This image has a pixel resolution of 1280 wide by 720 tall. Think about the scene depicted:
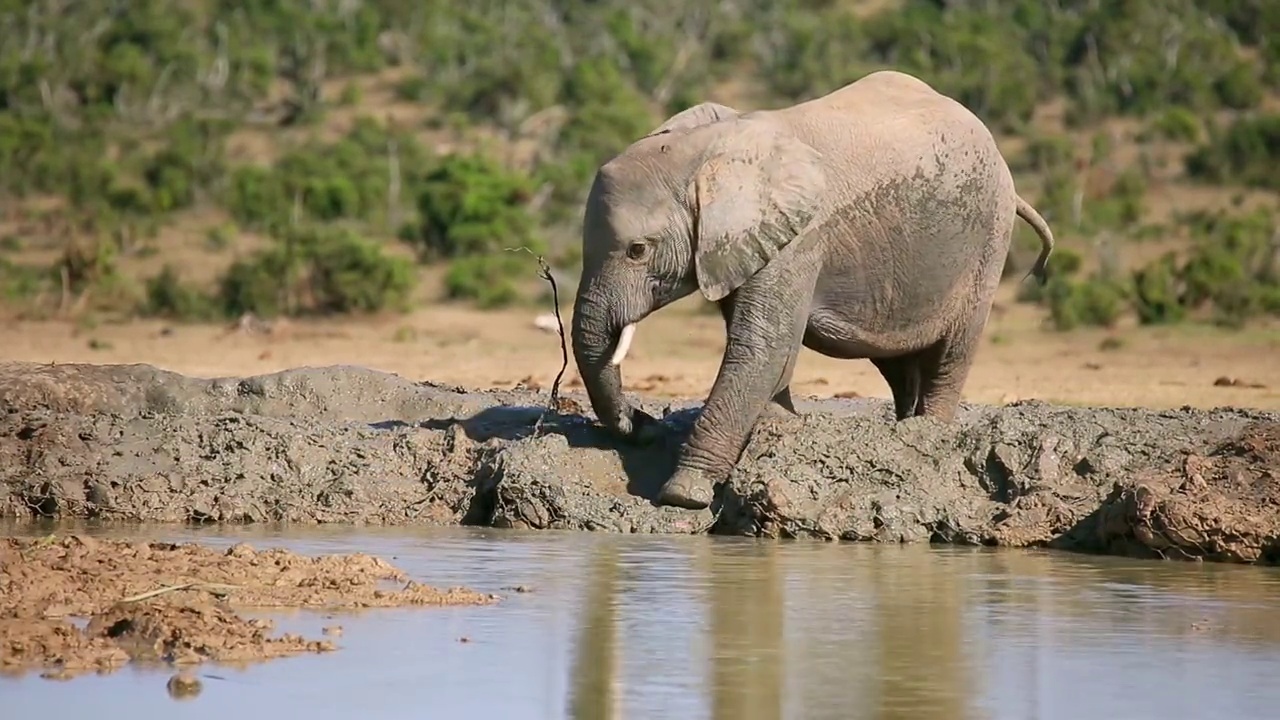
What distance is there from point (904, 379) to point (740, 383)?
176 cm

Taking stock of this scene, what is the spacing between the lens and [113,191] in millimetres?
29781

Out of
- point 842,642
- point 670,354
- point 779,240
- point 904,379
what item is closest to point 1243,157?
point 670,354

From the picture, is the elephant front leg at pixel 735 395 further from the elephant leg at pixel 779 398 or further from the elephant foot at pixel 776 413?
the elephant foot at pixel 776 413

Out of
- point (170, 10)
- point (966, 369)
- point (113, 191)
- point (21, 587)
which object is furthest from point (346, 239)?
point (170, 10)

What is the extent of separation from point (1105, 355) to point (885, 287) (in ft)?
31.6

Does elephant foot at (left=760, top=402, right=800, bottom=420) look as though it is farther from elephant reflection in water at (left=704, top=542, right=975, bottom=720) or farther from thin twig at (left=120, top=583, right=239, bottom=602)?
thin twig at (left=120, top=583, right=239, bottom=602)

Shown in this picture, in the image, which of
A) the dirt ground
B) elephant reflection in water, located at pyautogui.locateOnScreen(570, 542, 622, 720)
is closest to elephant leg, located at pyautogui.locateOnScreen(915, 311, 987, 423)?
elephant reflection in water, located at pyautogui.locateOnScreen(570, 542, 622, 720)

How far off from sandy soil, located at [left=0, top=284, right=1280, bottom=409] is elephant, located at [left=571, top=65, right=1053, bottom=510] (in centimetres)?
547

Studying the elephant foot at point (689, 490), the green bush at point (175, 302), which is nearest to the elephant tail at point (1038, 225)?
the elephant foot at point (689, 490)

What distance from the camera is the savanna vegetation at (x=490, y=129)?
2356cm

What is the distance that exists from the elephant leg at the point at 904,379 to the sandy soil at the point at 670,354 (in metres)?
4.55

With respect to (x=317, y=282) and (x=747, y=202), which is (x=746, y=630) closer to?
(x=747, y=202)

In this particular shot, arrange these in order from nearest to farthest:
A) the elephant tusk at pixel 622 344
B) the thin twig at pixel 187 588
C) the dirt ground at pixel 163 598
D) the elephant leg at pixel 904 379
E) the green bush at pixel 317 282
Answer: the dirt ground at pixel 163 598 → the thin twig at pixel 187 588 → the elephant tusk at pixel 622 344 → the elephant leg at pixel 904 379 → the green bush at pixel 317 282

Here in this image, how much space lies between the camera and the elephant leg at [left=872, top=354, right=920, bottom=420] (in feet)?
39.4
